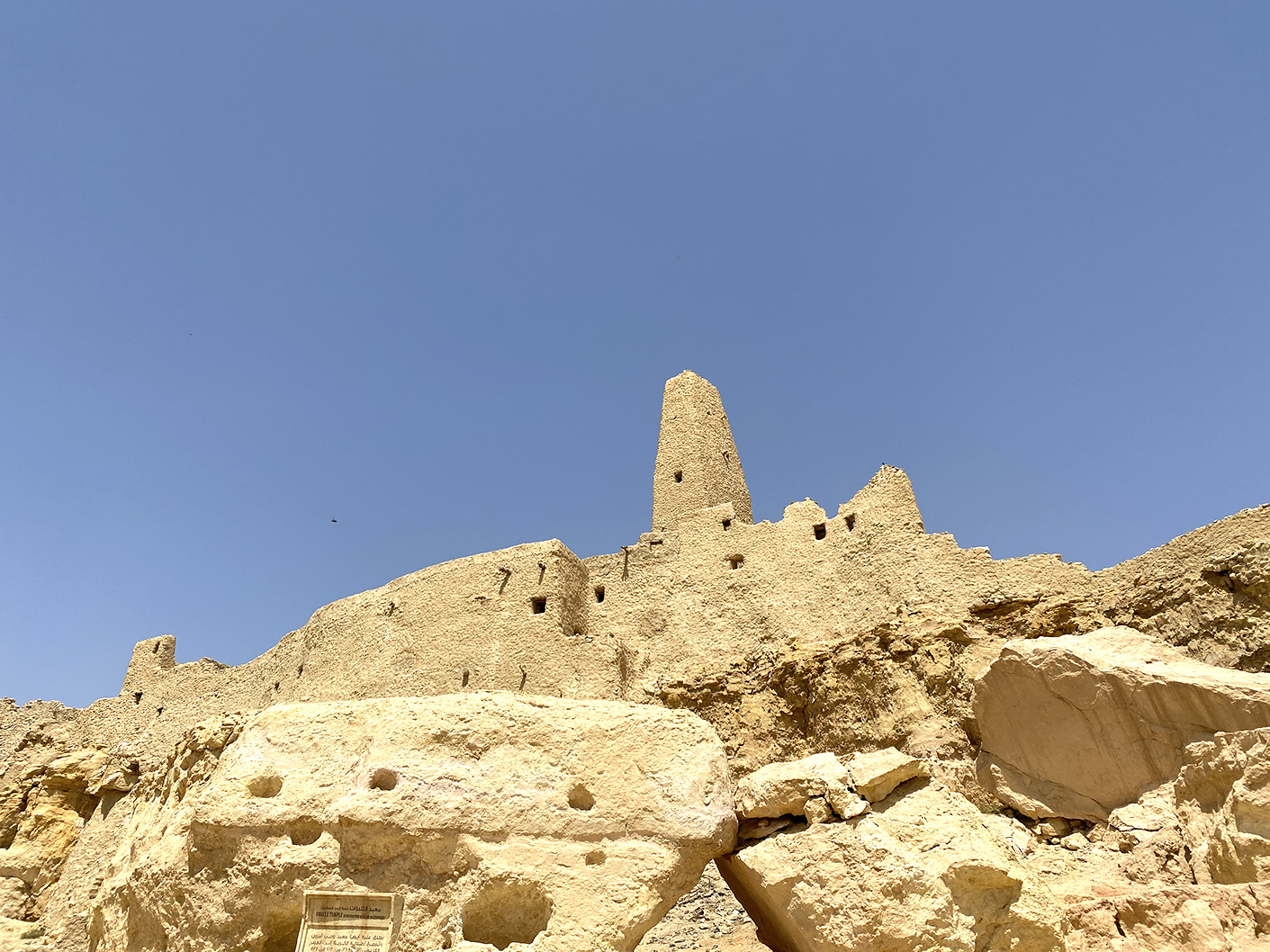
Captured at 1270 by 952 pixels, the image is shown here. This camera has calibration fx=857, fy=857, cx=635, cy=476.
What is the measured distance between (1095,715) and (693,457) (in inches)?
874

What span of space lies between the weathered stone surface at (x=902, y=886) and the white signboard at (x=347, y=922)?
2601 millimetres

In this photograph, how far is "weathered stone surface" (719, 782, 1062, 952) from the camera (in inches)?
222

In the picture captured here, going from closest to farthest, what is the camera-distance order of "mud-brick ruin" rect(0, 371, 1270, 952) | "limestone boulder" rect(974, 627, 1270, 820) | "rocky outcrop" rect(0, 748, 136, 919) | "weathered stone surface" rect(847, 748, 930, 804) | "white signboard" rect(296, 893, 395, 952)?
"white signboard" rect(296, 893, 395, 952)
"mud-brick ruin" rect(0, 371, 1270, 952)
"weathered stone surface" rect(847, 748, 930, 804)
"limestone boulder" rect(974, 627, 1270, 820)
"rocky outcrop" rect(0, 748, 136, 919)

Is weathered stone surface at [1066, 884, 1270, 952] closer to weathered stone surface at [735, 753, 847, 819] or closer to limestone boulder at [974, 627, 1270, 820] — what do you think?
weathered stone surface at [735, 753, 847, 819]

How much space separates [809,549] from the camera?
1984 cm

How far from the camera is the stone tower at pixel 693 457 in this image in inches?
1144

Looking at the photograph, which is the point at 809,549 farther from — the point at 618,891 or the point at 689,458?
the point at 618,891

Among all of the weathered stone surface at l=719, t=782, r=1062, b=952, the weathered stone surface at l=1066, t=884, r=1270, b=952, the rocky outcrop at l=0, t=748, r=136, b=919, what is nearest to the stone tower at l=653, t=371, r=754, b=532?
the rocky outcrop at l=0, t=748, r=136, b=919

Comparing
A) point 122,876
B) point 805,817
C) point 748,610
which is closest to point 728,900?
point 805,817

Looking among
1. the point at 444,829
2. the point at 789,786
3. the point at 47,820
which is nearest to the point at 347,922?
the point at 444,829

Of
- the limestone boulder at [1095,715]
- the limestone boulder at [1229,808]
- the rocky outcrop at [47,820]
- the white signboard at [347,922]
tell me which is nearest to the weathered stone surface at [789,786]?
the limestone boulder at [1229,808]

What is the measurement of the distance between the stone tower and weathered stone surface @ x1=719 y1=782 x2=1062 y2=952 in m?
21.6

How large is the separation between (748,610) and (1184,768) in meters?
12.7

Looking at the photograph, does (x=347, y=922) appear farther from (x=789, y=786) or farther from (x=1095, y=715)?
(x=1095, y=715)
